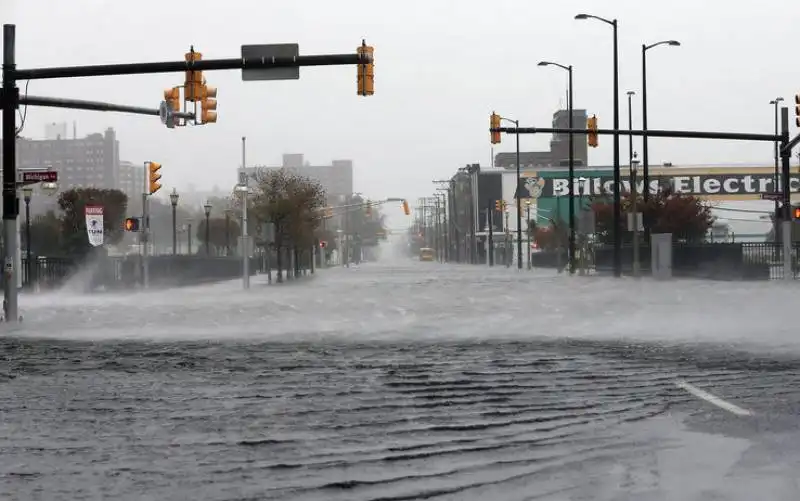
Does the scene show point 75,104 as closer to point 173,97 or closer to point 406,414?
point 173,97

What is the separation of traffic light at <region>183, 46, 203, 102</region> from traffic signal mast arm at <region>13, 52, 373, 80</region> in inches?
13.9

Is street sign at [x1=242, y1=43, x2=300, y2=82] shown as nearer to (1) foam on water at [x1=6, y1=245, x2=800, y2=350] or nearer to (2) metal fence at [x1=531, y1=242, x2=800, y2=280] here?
(1) foam on water at [x1=6, y1=245, x2=800, y2=350]

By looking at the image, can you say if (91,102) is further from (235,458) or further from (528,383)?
(235,458)

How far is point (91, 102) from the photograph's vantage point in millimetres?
29469

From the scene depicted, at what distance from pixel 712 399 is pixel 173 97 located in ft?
73.0

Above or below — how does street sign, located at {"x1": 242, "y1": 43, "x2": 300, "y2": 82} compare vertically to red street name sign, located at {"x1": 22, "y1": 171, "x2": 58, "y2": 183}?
above

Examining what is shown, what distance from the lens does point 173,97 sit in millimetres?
31391

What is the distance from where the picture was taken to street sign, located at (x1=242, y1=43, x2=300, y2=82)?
26.7m

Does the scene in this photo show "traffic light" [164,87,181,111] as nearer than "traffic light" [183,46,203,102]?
No

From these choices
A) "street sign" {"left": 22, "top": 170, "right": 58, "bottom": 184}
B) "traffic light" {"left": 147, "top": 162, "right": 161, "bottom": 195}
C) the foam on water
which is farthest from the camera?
"traffic light" {"left": 147, "top": 162, "right": 161, "bottom": 195}

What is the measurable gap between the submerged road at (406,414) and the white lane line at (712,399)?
0.02m

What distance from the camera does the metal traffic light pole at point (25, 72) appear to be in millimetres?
26430

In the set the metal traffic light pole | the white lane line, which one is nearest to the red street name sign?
the metal traffic light pole

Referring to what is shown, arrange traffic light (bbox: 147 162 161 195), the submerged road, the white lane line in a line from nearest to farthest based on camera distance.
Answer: the submerged road → the white lane line → traffic light (bbox: 147 162 161 195)
